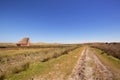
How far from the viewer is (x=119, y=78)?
1178 cm

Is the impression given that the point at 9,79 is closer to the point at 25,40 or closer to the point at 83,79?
the point at 83,79

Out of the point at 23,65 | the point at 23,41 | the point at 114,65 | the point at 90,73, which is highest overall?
the point at 23,41

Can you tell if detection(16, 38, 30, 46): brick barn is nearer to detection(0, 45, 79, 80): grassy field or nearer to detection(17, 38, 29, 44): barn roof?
detection(17, 38, 29, 44): barn roof

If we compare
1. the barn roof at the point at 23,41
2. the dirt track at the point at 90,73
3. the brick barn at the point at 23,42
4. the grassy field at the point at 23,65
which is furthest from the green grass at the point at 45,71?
the barn roof at the point at 23,41

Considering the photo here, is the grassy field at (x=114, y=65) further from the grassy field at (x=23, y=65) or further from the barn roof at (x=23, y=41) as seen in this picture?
the barn roof at (x=23, y=41)

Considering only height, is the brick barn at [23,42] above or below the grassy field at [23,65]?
above

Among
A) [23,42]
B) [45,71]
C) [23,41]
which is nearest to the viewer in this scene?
[45,71]

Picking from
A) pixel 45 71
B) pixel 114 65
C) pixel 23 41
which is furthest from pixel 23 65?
pixel 23 41

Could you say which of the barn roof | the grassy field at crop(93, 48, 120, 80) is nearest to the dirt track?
the grassy field at crop(93, 48, 120, 80)

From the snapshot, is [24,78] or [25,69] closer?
[24,78]

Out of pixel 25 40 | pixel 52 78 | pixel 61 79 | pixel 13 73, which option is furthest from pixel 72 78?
pixel 25 40

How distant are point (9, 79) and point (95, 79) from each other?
6926mm

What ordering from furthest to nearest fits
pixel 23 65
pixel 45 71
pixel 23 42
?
pixel 23 42 < pixel 23 65 < pixel 45 71

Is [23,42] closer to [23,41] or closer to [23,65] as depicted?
[23,41]
